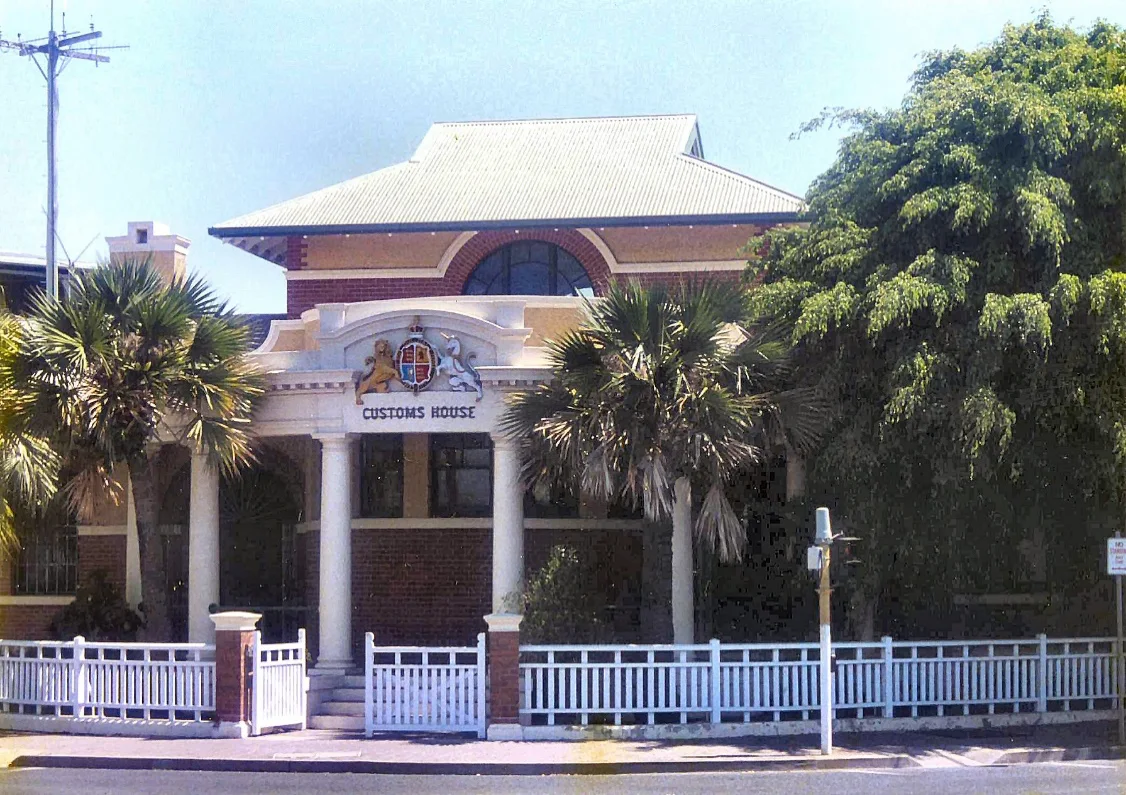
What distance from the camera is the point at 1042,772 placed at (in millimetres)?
15969

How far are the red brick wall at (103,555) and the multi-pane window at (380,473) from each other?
14.2 feet

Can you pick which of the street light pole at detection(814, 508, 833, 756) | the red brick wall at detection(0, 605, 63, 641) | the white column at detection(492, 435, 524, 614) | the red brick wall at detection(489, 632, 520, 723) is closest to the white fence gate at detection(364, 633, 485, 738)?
the red brick wall at detection(489, 632, 520, 723)

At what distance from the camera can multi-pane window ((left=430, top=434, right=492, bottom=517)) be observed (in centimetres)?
2494

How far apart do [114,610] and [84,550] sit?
5.01 metres

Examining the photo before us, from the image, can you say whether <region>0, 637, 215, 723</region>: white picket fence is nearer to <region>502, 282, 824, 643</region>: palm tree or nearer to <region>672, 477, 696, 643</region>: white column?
<region>502, 282, 824, 643</region>: palm tree

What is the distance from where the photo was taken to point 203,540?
21656 mm

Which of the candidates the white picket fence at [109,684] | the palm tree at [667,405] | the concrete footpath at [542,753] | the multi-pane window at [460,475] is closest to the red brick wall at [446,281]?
the multi-pane window at [460,475]

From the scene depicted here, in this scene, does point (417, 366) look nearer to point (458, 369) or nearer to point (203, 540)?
point (458, 369)

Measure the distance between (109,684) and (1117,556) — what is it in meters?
11.8

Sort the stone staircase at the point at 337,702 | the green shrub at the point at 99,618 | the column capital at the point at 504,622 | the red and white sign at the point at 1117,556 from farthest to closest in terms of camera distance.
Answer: the green shrub at the point at 99,618 → the stone staircase at the point at 337,702 → the column capital at the point at 504,622 → the red and white sign at the point at 1117,556

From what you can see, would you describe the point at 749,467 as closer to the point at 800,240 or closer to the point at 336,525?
the point at 800,240

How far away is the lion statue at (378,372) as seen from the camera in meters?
20.9

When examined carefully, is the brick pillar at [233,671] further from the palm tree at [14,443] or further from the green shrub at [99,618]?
the green shrub at [99,618]

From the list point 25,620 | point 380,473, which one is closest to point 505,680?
point 380,473
